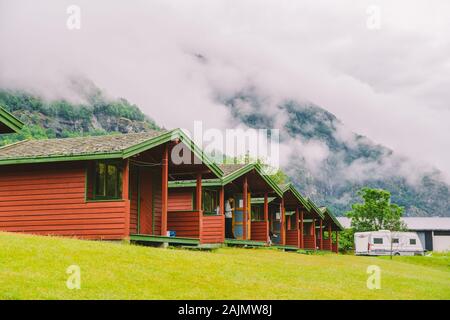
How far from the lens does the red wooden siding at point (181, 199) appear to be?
116ft

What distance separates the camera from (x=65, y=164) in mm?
25250

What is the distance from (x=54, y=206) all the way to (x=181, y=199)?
1120 centimetres

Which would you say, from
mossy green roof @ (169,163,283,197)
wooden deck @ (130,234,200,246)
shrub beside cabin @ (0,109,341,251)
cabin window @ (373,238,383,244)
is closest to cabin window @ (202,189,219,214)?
mossy green roof @ (169,163,283,197)

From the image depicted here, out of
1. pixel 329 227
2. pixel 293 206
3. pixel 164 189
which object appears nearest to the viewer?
pixel 164 189

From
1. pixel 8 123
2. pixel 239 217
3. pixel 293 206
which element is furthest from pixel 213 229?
pixel 293 206

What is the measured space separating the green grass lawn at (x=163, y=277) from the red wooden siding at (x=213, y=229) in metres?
8.20

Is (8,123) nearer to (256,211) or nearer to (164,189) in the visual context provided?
(164,189)

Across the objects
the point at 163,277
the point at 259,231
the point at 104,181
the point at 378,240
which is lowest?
the point at 163,277

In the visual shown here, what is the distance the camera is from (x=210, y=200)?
3569 cm

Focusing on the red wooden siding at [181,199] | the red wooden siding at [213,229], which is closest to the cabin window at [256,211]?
the red wooden siding at [181,199]

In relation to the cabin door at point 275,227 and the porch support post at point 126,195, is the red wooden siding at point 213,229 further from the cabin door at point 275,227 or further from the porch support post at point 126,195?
the cabin door at point 275,227

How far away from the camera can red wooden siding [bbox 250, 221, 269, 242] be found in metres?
37.3
